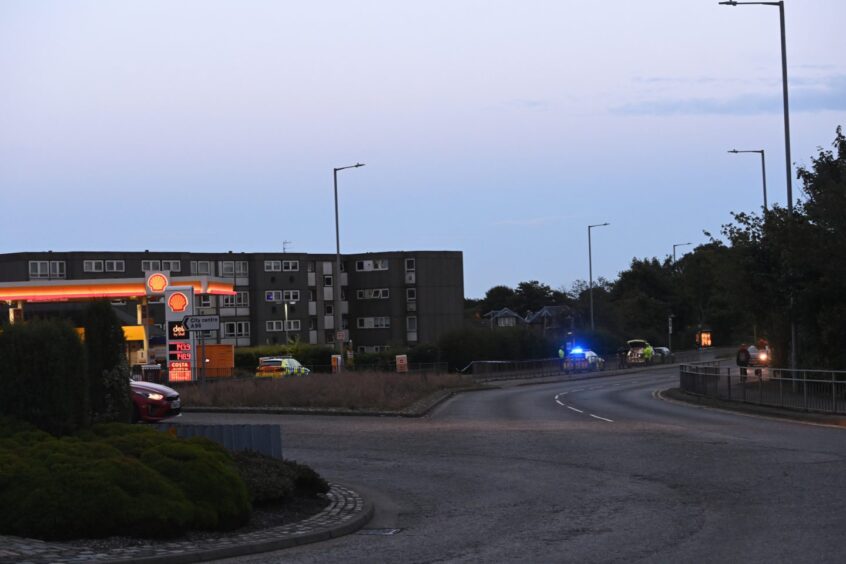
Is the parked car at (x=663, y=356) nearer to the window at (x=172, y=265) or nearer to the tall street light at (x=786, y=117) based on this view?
the window at (x=172, y=265)

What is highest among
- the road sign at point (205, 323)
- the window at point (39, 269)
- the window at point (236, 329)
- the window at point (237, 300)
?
the window at point (39, 269)

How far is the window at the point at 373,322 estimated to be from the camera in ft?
310

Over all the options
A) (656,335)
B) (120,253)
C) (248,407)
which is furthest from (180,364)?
(656,335)

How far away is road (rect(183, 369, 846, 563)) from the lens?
11.8 meters

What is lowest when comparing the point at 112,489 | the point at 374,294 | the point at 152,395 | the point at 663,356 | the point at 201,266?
the point at 663,356

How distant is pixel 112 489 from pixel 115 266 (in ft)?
254

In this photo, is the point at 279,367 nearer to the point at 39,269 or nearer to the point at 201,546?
the point at 39,269

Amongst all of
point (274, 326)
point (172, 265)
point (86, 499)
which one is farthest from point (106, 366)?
point (274, 326)

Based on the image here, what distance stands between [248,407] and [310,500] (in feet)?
61.7

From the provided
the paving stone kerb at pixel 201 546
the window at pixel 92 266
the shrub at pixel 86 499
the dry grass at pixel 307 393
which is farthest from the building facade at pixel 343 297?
the shrub at pixel 86 499

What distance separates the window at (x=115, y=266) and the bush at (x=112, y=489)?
245 feet

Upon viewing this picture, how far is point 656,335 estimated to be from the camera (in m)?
111

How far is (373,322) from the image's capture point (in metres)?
95.1

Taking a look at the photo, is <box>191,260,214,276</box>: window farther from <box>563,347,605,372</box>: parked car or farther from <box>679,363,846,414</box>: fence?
<box>679,363,846,414</box>: fence
